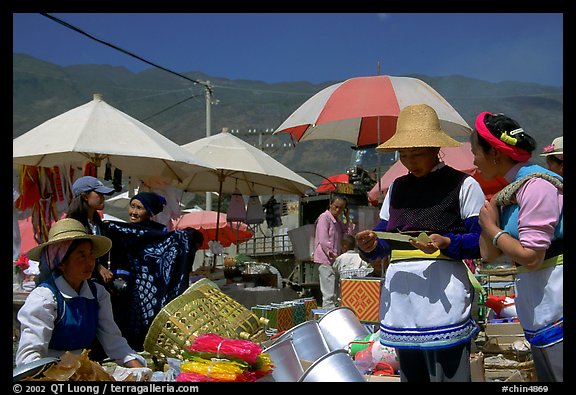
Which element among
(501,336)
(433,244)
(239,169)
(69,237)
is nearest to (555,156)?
(501,336)

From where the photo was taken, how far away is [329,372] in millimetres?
2750

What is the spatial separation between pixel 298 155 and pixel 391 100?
147 metres

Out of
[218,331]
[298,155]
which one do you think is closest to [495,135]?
[218,331]

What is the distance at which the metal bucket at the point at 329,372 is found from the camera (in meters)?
2.74

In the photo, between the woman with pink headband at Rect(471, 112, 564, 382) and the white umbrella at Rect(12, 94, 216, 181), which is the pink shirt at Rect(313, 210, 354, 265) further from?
the woman with pink headband at Rect(471, 112, 564, 382)

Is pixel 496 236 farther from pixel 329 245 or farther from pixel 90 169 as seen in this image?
pixel 329 245

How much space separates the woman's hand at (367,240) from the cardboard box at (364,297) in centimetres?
212

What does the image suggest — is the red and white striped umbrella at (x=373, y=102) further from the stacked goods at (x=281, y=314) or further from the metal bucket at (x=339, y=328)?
the metal bucket at (x=339, y=328)

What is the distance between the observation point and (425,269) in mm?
2729

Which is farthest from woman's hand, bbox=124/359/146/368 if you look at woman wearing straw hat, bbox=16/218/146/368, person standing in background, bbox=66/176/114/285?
person standing in background, bbox=66/176/114/285

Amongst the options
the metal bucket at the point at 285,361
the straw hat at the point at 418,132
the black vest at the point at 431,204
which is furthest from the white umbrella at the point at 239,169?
the black vest at the point at 431,204

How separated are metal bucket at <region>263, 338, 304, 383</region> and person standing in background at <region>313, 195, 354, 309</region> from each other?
497cm

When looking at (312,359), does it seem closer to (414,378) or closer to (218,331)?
(218,331)

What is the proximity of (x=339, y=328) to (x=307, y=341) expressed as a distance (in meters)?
0.62
